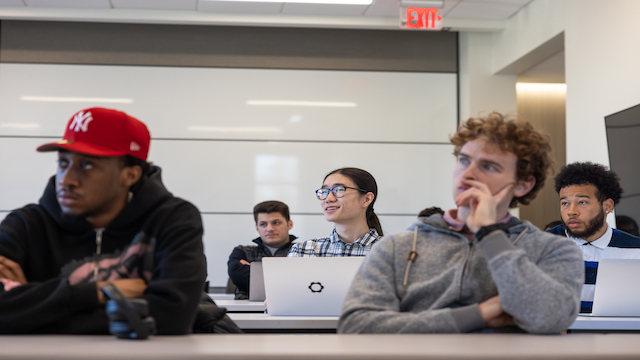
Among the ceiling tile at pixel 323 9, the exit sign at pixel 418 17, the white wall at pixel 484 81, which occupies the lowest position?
the white wall at pixel 484 81

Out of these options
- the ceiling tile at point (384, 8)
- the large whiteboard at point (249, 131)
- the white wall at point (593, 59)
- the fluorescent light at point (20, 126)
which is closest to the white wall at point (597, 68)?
the white wall at point (593, 59)

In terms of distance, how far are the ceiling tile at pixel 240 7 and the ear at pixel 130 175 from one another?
156 inches

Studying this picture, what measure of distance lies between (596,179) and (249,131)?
131 inches

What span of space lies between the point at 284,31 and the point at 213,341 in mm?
5131

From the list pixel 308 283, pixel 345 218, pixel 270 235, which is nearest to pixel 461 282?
pixel 308 283

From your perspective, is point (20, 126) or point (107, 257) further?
point (20, 126)

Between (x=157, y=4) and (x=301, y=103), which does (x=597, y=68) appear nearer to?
(x=301, y=103)

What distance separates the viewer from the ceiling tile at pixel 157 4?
5359 millimetres

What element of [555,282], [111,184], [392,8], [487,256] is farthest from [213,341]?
[392,8]

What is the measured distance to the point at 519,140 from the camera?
1.78 meters

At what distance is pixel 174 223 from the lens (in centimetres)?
161

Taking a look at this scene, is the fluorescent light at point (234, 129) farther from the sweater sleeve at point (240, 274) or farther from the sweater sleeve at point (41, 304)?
the sweater sleeve at point (41, 304)

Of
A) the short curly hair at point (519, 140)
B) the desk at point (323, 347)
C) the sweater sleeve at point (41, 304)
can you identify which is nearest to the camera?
the desk at point (323, 347)

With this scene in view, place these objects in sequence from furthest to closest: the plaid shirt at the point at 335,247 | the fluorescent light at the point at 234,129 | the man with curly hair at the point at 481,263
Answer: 1. the fluorescent light at the point at 234,129
2. the plaid shirt at the point at 335,247
3. the man with curly hair at the point at 481,263
